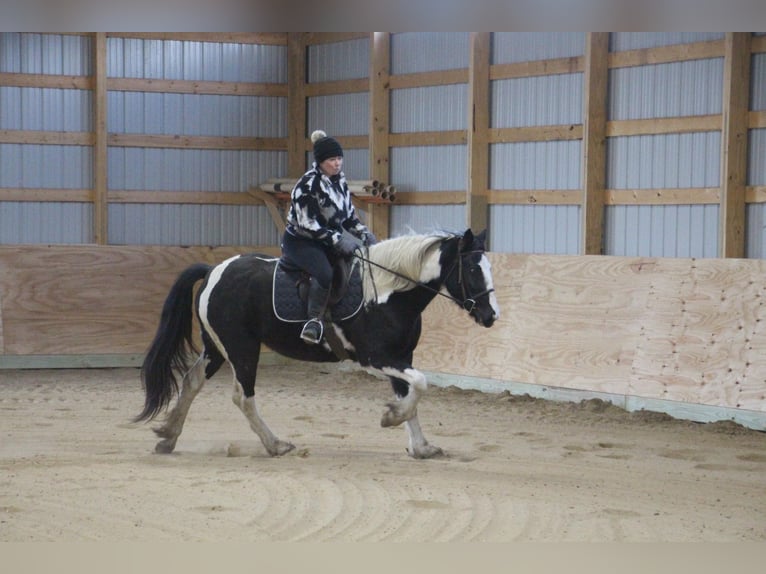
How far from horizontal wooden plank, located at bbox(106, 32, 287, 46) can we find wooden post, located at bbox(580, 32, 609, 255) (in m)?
5.05

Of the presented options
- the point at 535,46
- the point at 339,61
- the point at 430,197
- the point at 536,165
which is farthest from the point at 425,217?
the point at 339,61

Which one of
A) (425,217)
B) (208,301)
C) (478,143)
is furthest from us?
(425,217)

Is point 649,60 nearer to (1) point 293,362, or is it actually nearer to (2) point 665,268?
(2) point 665,268

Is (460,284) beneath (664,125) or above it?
beneath

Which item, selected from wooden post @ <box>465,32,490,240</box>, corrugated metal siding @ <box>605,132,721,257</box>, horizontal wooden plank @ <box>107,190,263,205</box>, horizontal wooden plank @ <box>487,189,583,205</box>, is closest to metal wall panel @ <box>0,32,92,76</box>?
horizontal wooden plank @ <box>107,190,263,205</box>

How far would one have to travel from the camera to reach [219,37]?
45.9 ft

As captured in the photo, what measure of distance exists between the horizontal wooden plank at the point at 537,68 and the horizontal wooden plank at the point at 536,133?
540 mm

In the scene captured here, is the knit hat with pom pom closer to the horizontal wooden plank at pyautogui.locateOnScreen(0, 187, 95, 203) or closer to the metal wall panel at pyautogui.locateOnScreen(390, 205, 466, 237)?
the metal wall panel at pyautogui.locateOnScreen(390, 205, 466, 237)

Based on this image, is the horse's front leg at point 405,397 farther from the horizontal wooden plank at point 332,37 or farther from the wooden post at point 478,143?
the horizontal wooden plank at point 332,37

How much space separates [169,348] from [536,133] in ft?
17.1

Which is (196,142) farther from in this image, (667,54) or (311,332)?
(311,332)

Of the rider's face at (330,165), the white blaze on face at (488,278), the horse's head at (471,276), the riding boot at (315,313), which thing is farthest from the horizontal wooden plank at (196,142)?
the white blaze on face at (488,278)

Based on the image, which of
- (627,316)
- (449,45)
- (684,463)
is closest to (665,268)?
(627,316)

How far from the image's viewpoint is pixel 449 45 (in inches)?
477
